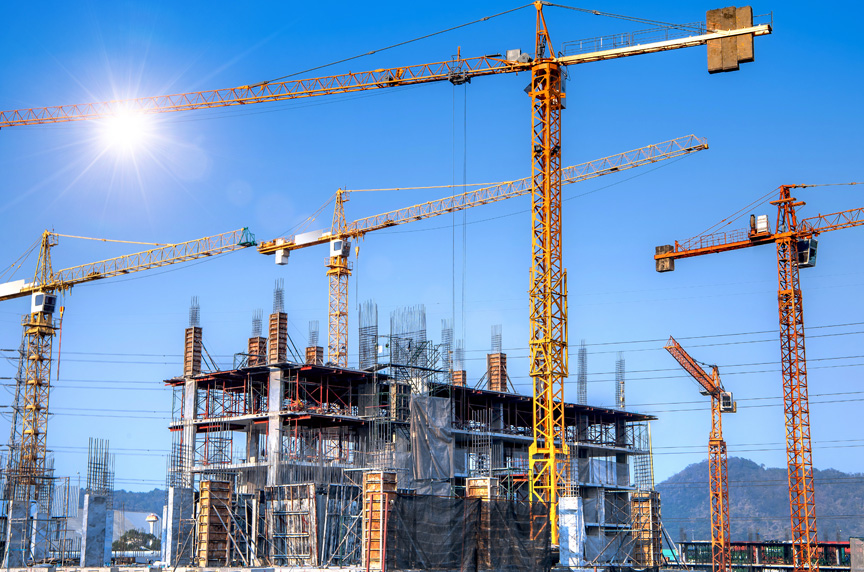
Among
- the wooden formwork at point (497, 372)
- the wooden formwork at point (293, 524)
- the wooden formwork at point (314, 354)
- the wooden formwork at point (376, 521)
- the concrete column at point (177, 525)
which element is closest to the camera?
the wooden formwork at point (376, 521)

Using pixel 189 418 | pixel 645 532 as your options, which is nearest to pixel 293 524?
A: pixel 189 418

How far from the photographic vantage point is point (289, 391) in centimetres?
6638

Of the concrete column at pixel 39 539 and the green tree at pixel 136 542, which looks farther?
the green tree at pixel 136 542

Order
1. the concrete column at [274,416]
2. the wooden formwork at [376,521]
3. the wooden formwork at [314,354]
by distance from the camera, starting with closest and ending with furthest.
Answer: the wooden formwork at [376,521]
the concrete column at [274,416]
the wooden formwork at [314,354]

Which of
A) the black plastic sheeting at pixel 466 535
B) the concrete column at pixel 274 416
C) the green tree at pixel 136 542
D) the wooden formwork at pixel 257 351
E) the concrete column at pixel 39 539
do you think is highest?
the wooden formwork at pixel 257 351

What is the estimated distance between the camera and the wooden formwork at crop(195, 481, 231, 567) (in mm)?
48062

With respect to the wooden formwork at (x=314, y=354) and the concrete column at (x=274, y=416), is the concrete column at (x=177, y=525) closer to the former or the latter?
the concrete column at (x=274, y=416)

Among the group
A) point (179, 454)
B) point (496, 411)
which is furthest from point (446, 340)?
point (179, 454)

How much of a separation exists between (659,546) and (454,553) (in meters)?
36.4

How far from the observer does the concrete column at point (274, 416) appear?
2474 inches

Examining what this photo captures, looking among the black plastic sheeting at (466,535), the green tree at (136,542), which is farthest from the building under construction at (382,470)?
the green tree at (136,542)

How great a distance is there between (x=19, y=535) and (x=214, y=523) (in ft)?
53.0

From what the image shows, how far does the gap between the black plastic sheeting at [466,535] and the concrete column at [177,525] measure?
17.5m

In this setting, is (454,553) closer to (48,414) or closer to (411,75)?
(411,75)
